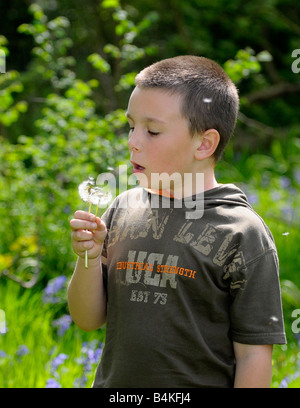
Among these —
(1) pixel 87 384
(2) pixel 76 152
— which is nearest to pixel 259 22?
(2) pixel 76 152

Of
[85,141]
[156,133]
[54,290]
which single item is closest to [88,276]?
[156,133]

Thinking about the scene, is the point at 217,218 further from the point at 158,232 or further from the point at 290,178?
the point at 290,178

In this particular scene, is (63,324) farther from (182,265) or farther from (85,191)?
(182,265)

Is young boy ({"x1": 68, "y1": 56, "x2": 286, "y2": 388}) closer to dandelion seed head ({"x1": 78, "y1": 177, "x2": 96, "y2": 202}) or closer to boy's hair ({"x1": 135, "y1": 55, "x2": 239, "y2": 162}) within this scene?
boy's hair ({"x1": 135, "y1": 55, "x2": 239, "y2": 162})

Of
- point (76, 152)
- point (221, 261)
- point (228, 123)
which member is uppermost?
point (76, 152)

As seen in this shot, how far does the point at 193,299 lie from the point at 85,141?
6.95ft

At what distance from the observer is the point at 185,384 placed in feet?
4.40

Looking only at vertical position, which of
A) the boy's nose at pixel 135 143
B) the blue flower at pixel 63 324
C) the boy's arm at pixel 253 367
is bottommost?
the blue flower at pixel 63 324

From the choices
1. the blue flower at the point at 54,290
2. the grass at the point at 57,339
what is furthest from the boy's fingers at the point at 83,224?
the blue flower at the point at 54,290

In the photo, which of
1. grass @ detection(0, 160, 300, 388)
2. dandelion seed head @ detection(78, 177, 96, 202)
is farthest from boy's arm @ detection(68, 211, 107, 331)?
grass @ detection(0, 160, 300, 388)

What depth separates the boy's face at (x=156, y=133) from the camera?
4.53 ft

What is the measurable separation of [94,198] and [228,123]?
15.3 inches

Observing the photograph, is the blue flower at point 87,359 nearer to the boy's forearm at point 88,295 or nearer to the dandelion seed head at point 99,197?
the boy's forearm at point 88,295

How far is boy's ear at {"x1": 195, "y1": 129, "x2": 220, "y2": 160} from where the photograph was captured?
144 cm
